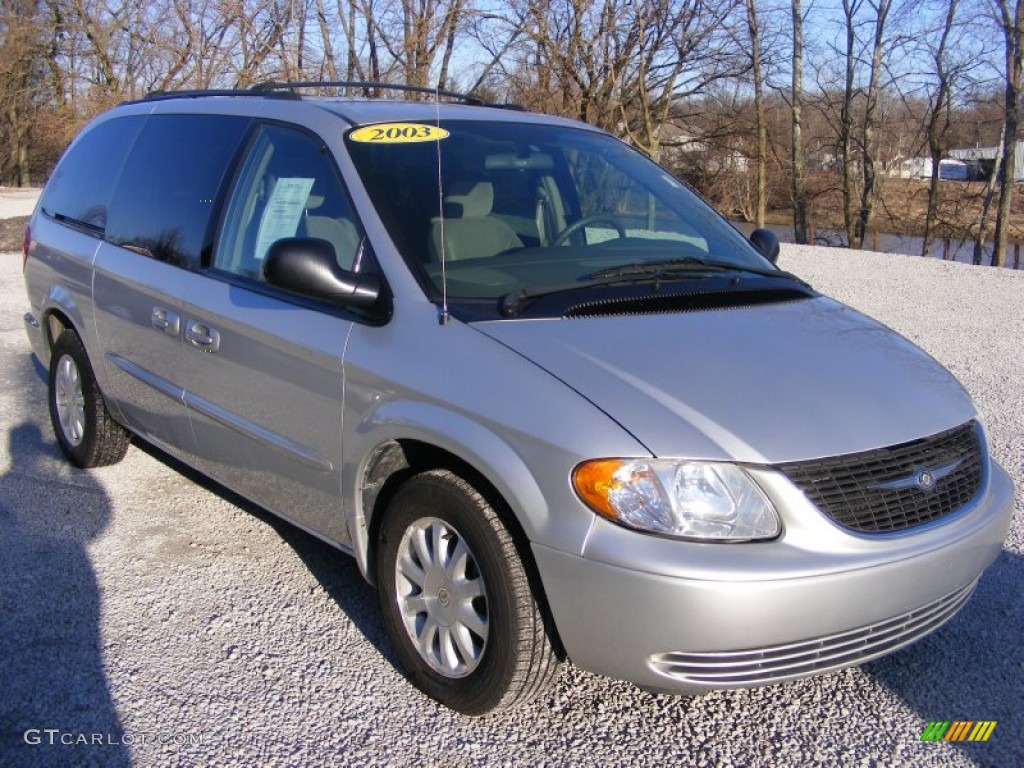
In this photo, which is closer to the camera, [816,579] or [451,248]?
[816,579]

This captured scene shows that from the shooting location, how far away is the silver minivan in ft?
7.98

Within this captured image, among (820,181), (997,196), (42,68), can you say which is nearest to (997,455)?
(997,196)

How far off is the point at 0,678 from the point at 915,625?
2805 millimetres

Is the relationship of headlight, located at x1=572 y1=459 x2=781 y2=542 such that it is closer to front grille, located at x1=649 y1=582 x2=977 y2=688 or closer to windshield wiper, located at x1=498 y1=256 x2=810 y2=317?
front grille, located at x1=649 y1=582 x2=977 y2=688

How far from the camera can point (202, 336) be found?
3717 millimetres

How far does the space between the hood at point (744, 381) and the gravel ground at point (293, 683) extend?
90 cm

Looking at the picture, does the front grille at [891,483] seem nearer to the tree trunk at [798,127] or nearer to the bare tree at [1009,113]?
the bare tree at [1009,113]

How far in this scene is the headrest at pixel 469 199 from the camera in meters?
3.36

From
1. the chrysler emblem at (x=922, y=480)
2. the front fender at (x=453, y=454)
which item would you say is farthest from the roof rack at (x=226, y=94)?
the chrysler emblem at (x=922, y=480)

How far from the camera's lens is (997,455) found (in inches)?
207

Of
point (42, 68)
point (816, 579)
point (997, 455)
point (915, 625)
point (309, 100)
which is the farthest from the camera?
point (42, 68)

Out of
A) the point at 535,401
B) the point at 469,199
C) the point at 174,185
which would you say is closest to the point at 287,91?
the point at 174,185

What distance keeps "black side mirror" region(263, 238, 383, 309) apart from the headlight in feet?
3.33

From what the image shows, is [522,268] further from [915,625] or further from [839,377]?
[915,625]
